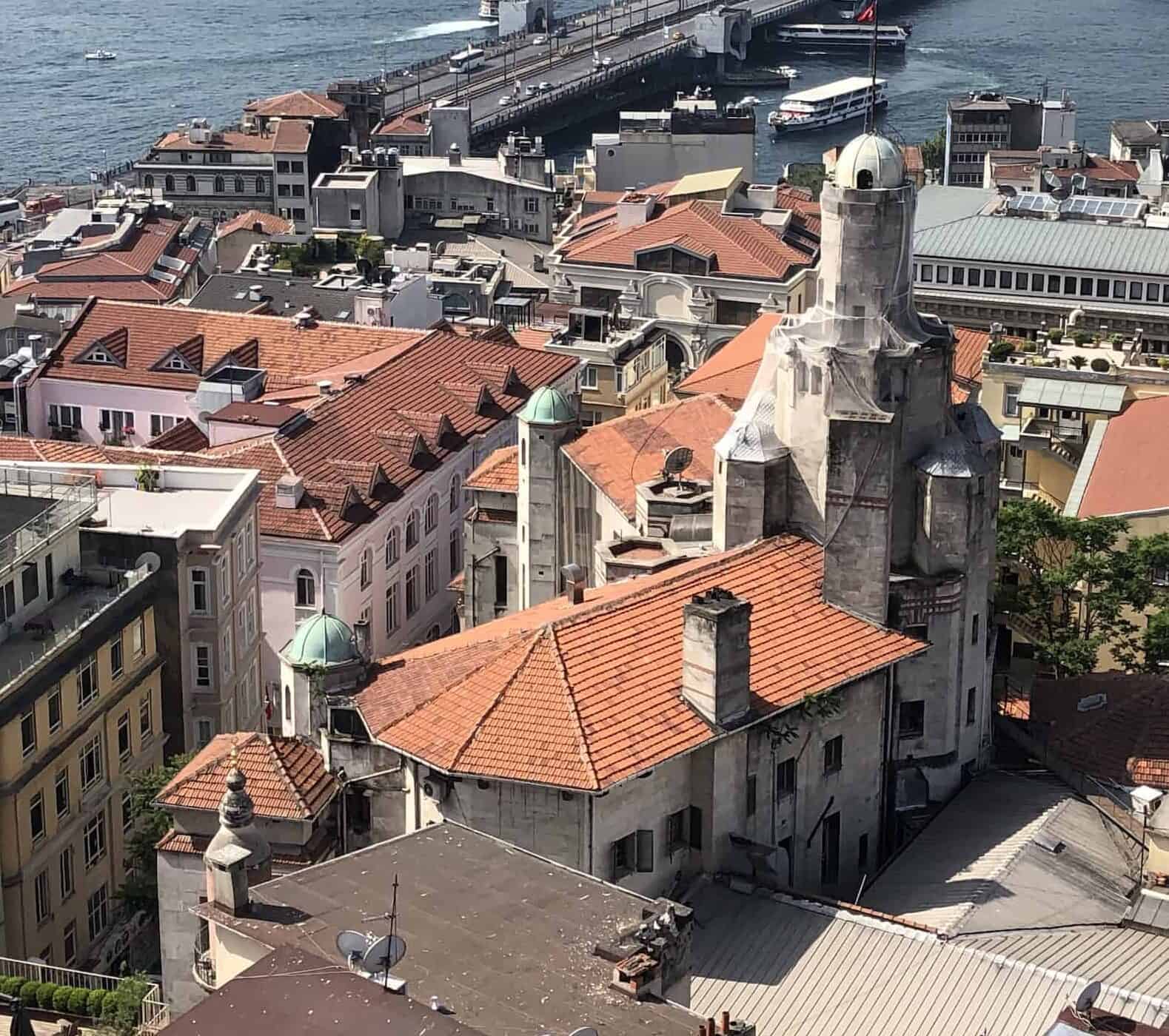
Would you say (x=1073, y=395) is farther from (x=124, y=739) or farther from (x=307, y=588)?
(x=124, y=739)

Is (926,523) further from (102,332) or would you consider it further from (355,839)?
(102,332)

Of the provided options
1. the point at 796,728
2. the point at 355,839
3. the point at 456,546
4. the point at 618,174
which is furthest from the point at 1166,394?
the point at 618,174

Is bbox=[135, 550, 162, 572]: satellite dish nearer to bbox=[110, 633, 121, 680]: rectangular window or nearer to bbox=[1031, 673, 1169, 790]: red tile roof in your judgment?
bbox=[110, 633, 121, 680]: rectangular window

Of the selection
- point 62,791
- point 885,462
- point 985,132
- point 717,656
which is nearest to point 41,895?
point 62,791

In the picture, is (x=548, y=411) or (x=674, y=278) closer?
(x=548, y=411)

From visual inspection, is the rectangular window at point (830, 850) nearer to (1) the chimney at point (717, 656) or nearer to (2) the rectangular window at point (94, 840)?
(1) the chimney at point (717, 656)

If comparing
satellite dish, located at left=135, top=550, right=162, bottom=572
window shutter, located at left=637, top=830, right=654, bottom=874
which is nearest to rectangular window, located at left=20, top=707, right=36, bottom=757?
satellite dish, located at left=135, top=550, right=162, bottom=572
